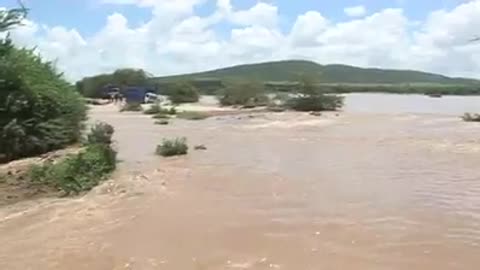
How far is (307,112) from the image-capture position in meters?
58.1

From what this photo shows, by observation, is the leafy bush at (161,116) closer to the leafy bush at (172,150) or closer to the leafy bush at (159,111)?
the leafy bush at (159,111)

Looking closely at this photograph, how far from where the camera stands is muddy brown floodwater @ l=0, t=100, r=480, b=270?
10172mm

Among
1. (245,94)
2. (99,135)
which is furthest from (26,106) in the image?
(245,94)

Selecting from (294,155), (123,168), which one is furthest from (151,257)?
(294,155)

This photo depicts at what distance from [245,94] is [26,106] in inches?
1916

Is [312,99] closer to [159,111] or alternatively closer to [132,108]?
[159,111]

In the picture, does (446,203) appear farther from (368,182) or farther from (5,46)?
(5,46)

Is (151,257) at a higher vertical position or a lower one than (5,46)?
lower

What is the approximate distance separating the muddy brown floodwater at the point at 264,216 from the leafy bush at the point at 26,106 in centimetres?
257

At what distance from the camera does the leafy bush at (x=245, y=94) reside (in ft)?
228

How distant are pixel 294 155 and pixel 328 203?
35.0 feet

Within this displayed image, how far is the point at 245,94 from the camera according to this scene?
7081 cm

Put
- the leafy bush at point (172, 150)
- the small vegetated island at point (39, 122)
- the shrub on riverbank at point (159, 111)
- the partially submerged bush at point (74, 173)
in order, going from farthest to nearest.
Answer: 1. the shrub on riverbank at point (159, 111)
2. the leafy bush at point (172, 150)
3. the small vegetated island at point (39, 122)
4. the partially submerged bush at point (74, 173)

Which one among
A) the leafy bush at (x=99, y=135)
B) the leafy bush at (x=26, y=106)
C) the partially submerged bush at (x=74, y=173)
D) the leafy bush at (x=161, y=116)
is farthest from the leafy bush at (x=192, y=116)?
the partially submerged bush at (x=74, y=173)
